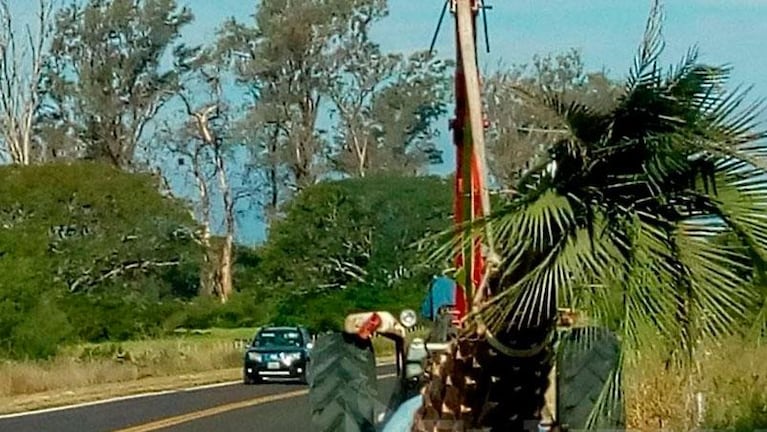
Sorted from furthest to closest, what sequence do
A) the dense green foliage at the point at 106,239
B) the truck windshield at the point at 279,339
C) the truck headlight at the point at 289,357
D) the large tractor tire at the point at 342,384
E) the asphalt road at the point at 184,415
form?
the dense green foliage at the point at 106,239 < the truck windshield at the point at 279,339 < the truck headlight at the point at 289,357 < the asphalt road at the point at 184,415 < the large tractor tire at the point at 342,384

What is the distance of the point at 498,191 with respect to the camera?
7320mm

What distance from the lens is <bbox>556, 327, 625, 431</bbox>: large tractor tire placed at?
719 cm

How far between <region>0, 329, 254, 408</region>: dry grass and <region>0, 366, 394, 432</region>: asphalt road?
5597mm

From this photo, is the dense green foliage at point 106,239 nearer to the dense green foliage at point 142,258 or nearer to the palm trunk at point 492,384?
the dense green foliage at point 142,258

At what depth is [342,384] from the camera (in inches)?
441

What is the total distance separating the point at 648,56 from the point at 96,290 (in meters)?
59.5

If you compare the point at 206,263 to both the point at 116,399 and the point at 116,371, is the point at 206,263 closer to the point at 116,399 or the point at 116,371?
the point at 116,371

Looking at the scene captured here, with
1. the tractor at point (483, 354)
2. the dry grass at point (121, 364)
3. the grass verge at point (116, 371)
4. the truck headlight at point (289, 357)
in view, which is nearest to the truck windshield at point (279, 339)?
the truck headlight at point (289, 357)

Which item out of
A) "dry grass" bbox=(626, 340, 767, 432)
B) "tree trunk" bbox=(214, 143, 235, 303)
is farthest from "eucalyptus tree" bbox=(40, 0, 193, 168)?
"dry grass" bbox=(626, 340, 767, 432)

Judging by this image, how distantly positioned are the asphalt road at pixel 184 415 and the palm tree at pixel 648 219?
17.8m

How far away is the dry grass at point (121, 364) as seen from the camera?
4125 centimetres

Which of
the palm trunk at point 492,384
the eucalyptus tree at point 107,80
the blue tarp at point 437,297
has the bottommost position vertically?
the palm trunk at point 492,384

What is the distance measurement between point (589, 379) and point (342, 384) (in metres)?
2.44

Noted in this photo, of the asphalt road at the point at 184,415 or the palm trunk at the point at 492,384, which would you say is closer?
the palm trunk at the point at 492,384
